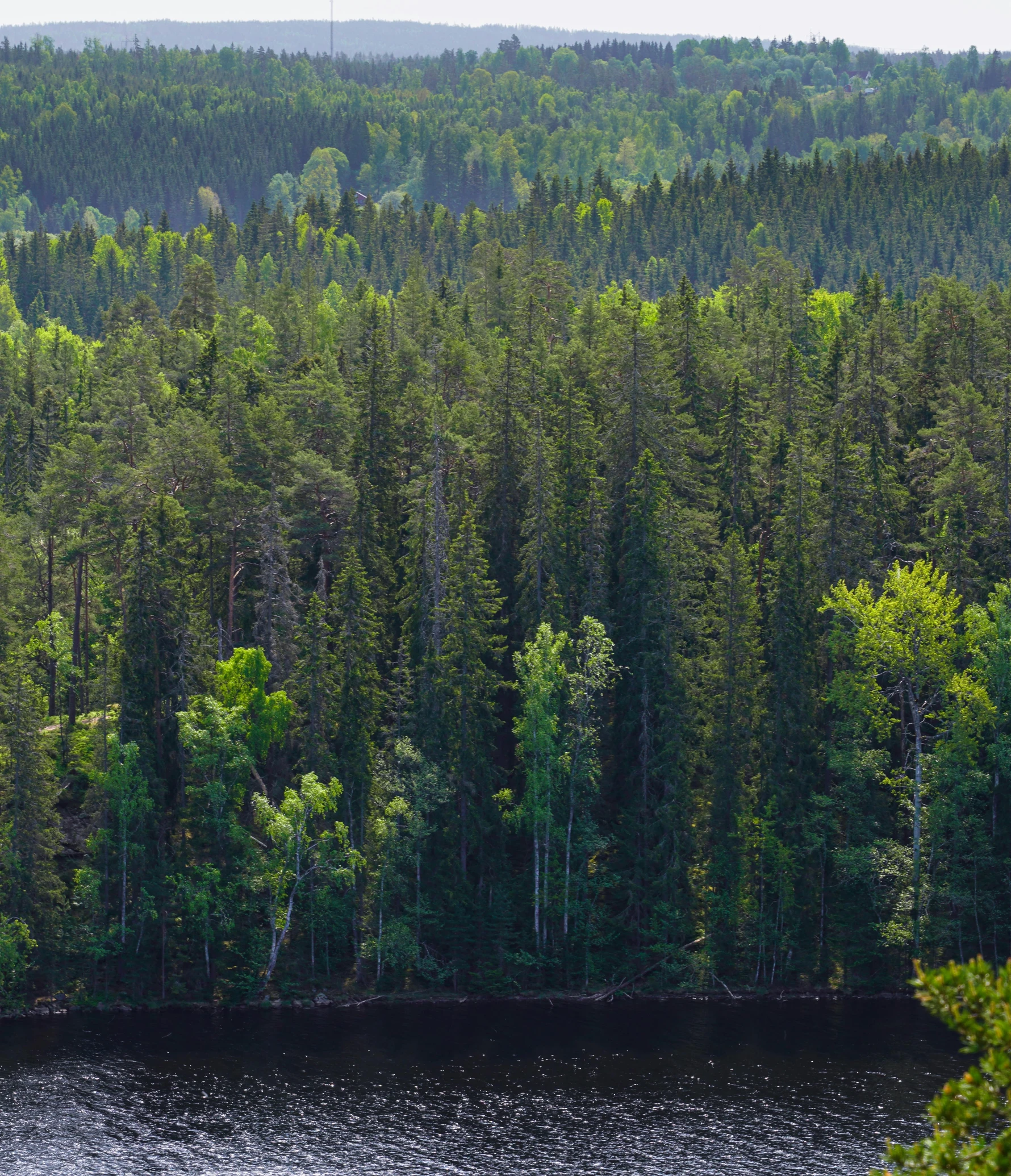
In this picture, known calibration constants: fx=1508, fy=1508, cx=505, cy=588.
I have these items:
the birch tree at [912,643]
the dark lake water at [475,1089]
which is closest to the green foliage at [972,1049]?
the dark lake water at [475,1089]

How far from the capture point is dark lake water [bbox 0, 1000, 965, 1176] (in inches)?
2222

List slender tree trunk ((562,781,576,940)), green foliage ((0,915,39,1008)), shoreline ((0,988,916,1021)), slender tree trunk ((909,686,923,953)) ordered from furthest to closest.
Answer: slender tree trunk ((562,781,576,940)) < slender tree trunk ((909,686,923,953)) < shoreline ((0,988,916,1021)) < green foliage ((0,915,39,1008))

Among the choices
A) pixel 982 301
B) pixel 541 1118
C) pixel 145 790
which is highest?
pixel 982 301

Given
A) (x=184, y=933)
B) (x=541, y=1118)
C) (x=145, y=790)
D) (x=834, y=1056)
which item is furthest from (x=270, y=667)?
(x=834, y=1056)

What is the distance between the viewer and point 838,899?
7694 cm

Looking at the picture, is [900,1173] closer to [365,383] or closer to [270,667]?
[270,667]

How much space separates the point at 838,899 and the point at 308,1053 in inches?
1108

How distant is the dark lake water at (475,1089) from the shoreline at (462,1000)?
1.89ft

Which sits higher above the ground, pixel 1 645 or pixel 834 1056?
pixel 1 645

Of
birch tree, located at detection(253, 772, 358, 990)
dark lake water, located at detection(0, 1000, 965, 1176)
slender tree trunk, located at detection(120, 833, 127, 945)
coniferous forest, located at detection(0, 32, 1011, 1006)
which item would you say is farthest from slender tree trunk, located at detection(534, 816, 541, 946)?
slender tree trunk, located at detection(120, 833, 127, 945)

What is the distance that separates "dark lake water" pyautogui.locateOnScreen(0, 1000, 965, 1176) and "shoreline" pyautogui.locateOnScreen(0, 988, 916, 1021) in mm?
575

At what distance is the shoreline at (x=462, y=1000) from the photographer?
71.6 meters

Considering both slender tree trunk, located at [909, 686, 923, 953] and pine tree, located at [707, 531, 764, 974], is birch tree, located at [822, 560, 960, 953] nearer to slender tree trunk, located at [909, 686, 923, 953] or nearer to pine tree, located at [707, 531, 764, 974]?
slender tree trunk, located at [909, 686, 923, 953]

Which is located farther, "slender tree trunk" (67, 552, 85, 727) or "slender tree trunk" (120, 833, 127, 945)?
"slender tree trunk" (67, 552, 85, 727)
